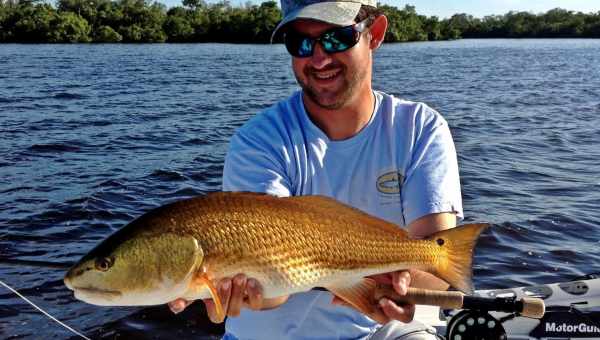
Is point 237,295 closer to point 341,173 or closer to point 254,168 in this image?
point 254,168

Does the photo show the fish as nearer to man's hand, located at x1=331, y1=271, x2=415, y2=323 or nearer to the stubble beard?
man's hand, located at x1=331, y1=271, x2=415, y2=323

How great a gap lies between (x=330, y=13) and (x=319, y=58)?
212 mm

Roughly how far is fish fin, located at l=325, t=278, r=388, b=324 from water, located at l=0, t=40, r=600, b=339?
3068 mm

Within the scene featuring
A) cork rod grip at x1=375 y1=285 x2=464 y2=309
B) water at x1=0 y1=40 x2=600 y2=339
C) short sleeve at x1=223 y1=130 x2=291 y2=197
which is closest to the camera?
cork rod grip at x1=375 y1=285 x2=464 y2=309

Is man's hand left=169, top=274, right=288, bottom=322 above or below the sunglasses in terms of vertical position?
below

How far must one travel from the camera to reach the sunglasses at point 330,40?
10.2 ft

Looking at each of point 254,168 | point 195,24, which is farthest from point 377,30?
point 195,24

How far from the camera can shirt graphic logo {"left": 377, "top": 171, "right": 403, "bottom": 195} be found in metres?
3.16

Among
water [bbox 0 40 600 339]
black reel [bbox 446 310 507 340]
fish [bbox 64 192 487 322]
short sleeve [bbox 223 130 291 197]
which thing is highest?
short sleeve [bbox 223 130 291 197]

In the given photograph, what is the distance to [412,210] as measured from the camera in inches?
122

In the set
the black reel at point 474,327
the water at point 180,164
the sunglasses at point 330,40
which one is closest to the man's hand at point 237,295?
the sunglasses at point 330,40

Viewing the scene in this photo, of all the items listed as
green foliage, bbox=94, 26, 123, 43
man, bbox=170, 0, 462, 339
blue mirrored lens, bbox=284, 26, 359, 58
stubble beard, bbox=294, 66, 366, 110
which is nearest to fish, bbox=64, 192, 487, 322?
man, bbox=170, 0, 462, 339

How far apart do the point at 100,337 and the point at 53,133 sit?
8740 mm

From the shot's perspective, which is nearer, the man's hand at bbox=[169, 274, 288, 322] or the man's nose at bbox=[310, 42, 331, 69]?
the man's hand at bbox=[169, 274, 288, 322]
